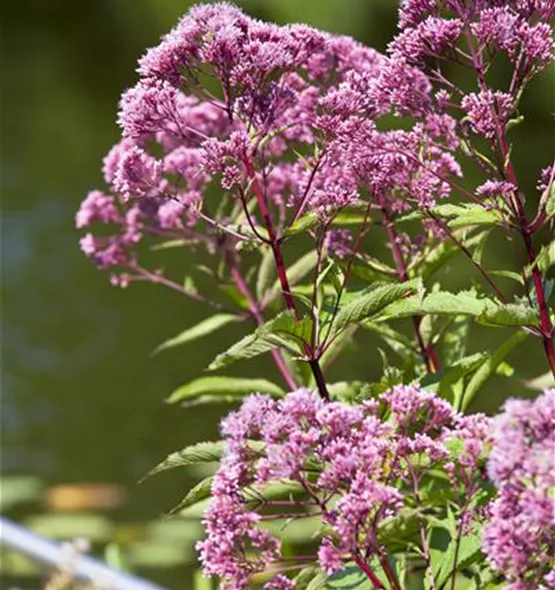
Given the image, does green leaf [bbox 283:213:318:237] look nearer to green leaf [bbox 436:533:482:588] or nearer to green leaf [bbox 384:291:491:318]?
green leaf [bbox 384:291:491:318]

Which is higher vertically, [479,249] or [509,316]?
[479,249]

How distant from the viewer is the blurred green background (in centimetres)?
534

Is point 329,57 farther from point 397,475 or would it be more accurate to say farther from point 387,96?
point 397,475

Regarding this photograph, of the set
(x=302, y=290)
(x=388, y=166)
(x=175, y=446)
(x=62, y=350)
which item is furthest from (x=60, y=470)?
(x=388, y=166)

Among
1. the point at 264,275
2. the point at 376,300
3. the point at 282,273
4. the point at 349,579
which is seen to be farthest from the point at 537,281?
the point at 264,275

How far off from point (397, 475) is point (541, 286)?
319 millimetres

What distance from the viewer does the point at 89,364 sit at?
22.5ft

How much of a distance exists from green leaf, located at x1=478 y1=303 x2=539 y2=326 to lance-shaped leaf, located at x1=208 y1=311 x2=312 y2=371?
20 cm

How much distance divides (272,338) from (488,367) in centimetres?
45

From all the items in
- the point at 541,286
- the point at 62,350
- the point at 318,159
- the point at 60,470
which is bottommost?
the point at 541,286

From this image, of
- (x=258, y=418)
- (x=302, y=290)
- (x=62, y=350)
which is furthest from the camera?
(x=62, y=350)

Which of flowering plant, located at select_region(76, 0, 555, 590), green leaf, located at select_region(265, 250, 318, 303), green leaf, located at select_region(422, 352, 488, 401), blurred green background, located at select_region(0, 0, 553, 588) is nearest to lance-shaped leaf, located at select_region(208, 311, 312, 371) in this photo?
flowering plant, located at select_region(76, 0, 555, 590)

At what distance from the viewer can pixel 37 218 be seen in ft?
28.2

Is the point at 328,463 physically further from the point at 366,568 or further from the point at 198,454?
the point at 198,454
